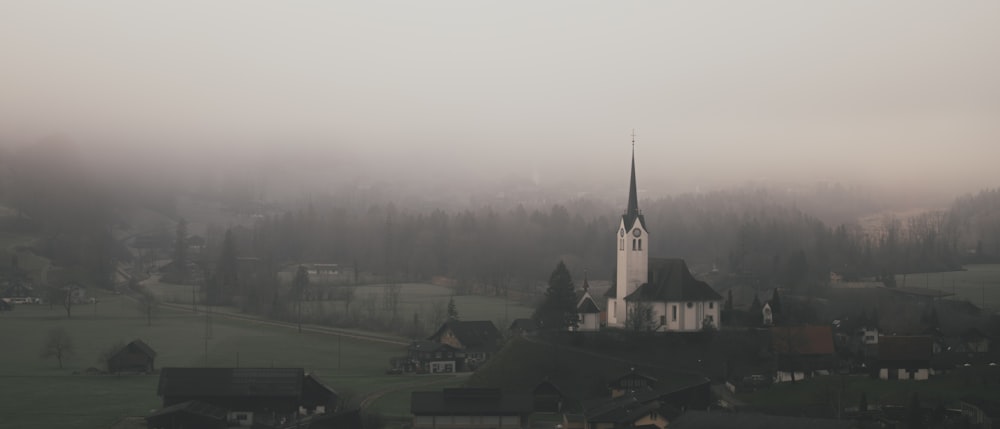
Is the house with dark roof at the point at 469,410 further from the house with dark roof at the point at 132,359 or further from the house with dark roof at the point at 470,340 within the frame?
the house with dark roof at the point at 132,359

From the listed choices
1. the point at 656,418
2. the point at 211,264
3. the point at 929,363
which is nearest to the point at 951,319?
the point at 929,363

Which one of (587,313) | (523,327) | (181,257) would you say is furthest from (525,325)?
(181,257)

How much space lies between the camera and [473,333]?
204 ft

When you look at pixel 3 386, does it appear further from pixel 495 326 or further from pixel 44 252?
pixel 44 252

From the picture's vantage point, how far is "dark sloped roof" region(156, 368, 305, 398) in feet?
139

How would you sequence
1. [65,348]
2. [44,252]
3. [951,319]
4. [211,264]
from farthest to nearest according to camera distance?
[211,264], [44,252], [951,319], [65,348]

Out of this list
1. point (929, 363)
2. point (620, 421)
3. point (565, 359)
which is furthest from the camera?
point (565, 359)

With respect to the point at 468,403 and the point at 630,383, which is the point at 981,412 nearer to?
the point at 630,383

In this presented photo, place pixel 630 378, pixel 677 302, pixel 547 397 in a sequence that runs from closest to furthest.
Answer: pixel 547 397 < pixel 630 378 < pixel 677 302

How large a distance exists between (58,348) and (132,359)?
4.87 metres

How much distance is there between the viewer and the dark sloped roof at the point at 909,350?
149ft

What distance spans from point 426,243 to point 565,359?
198 feet

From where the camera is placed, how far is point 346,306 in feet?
255

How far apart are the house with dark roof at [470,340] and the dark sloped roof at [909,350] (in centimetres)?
2165
